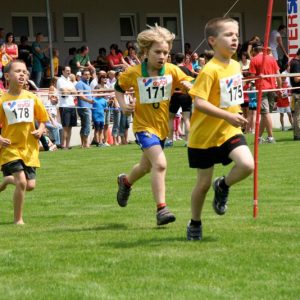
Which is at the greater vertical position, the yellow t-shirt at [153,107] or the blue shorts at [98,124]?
the yellow t-shirt at [153,107]

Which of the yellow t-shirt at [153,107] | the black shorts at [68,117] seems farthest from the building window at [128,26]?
the yellow t-shirt at [153,107]

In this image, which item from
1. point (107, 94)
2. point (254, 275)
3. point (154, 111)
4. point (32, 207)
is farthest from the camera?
point (107, 94)

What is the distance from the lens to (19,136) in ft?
33.9

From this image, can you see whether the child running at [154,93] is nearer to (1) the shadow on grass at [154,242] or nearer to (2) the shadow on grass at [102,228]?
(2) the shadow on grass at [102,228]

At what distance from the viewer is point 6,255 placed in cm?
802

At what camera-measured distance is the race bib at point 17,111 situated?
10.3 meters

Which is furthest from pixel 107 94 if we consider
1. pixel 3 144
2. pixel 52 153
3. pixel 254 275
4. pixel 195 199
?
pixel 254 275

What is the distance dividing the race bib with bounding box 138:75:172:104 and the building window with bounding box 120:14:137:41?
85.7ft

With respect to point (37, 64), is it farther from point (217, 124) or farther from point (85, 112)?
point (217, 124)

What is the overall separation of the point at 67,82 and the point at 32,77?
3707 millimetres

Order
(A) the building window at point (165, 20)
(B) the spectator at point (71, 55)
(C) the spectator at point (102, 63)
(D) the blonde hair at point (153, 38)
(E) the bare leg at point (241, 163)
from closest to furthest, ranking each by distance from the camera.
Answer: (E) the bare leg at point (241, 163)
(D) the blonde hair at point (153, 38)
(B) the spectator at point (71, 55)
(C) the spectator at point (102, 63)
(A) the building window at point (165, 20)

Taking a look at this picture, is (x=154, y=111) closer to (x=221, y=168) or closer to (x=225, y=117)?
(x=225, y=117)

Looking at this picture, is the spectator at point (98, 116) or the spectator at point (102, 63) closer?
the spectator at point (98, 116)

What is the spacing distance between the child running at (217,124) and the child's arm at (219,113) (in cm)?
11
